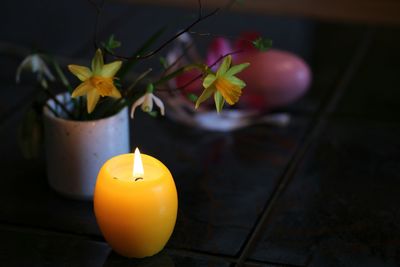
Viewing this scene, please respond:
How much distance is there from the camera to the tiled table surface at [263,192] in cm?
97

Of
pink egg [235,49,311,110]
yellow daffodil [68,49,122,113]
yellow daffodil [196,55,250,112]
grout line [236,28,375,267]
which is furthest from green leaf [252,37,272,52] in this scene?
pink egg [235,49,311,110]

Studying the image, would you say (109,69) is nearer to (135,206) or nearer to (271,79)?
(135,206)

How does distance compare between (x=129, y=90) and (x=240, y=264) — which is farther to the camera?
(x=129, y=90)

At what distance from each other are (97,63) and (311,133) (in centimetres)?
53

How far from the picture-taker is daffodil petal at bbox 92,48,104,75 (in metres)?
0.89

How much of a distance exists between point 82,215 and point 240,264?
24 cm

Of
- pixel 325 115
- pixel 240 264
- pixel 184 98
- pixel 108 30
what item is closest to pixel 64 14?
pixel 108 30

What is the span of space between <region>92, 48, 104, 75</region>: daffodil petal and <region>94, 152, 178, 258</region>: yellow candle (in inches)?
4.6

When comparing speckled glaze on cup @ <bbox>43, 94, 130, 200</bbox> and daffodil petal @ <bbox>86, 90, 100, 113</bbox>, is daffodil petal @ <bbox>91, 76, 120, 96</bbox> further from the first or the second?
speckled glaze on cup @ <bbox>43, 94, 130, 200</bbox>

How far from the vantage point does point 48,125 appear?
1062mm

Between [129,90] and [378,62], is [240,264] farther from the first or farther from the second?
[378,62]

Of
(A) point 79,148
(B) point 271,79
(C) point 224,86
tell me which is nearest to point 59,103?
(A) point 79,148

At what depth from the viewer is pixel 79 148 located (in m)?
1.05

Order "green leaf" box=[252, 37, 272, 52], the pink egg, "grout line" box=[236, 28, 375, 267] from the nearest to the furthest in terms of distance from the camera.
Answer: "green leaf" box=[252, 37, 272, 52] < "grout line" box=[236, 28, 375, 267] < the pink egg
